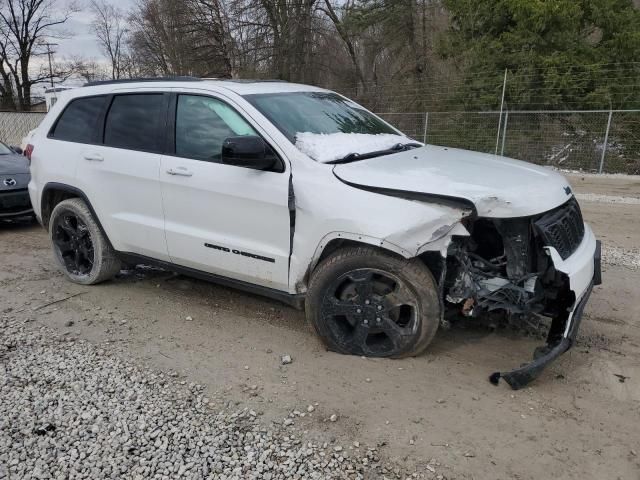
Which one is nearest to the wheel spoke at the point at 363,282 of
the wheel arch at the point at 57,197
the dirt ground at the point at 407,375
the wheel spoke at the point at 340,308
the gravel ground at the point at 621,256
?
the wheel spoke at the point at 340,308

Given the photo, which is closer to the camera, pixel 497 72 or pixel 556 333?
pixel 556 333

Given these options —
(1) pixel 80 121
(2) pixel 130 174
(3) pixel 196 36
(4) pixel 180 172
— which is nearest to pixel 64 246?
A: (1) pixel 80 121

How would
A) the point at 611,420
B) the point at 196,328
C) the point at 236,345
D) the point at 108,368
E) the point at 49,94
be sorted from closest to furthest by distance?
the point at 611,420
the point at 108,368
the point at 236,345
the point at 196,328
the point at 49,94

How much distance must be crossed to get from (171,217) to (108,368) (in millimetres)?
1268

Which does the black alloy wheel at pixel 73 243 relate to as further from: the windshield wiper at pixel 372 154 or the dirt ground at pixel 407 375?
the windshield wiper at pixel 372 154

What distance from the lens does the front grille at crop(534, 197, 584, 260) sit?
322cm

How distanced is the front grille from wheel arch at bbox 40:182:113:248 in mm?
3659

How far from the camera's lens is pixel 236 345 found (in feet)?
13.0

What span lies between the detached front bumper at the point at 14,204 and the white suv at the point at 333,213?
3477 mm

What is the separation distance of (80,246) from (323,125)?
2702mm

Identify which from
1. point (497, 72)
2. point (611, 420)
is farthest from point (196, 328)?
point (497, 72)

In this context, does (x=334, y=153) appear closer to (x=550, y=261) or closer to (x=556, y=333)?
(x=550, y=261)

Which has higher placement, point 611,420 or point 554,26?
point 554,26

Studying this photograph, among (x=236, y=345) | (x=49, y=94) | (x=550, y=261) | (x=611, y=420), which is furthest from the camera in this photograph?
(x=49, y=94)
